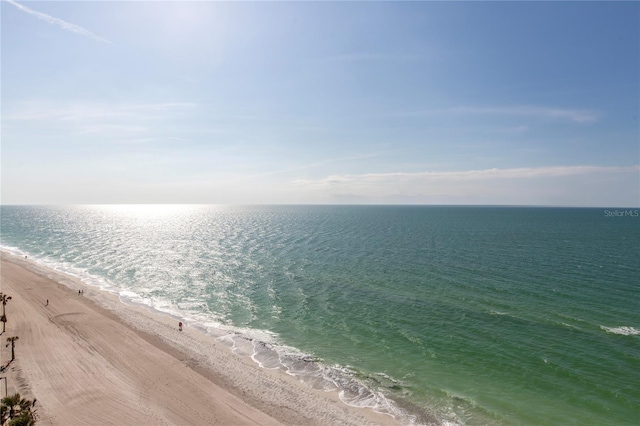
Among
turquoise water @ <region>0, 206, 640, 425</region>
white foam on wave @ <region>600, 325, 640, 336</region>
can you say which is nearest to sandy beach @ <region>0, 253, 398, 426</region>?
turquoise water @ <region>0, 206, 640, 425</region>

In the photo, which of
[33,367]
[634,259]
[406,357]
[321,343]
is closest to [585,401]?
[406,357]

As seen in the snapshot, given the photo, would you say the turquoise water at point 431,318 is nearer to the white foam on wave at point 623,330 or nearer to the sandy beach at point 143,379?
the white foam on wave at point 623,330

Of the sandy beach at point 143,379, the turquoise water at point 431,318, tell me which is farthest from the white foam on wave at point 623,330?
the sandy beach at point 143,379

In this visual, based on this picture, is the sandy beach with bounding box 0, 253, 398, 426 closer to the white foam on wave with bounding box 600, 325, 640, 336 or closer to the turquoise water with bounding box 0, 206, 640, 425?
the turquoise water with bounding box 0, 206, 640, 425

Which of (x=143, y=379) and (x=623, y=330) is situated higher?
(x=623, y=330)

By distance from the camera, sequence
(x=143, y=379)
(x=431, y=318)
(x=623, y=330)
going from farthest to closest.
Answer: (x=431, y=318) → (x=623, y=330) → (x=143, y=379)

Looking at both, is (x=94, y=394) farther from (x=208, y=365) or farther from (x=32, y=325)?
(x=32, y=325)

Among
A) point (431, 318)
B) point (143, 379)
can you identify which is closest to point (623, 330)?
point (431, 318)

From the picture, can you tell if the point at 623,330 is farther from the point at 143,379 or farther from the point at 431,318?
the point at 143,379
